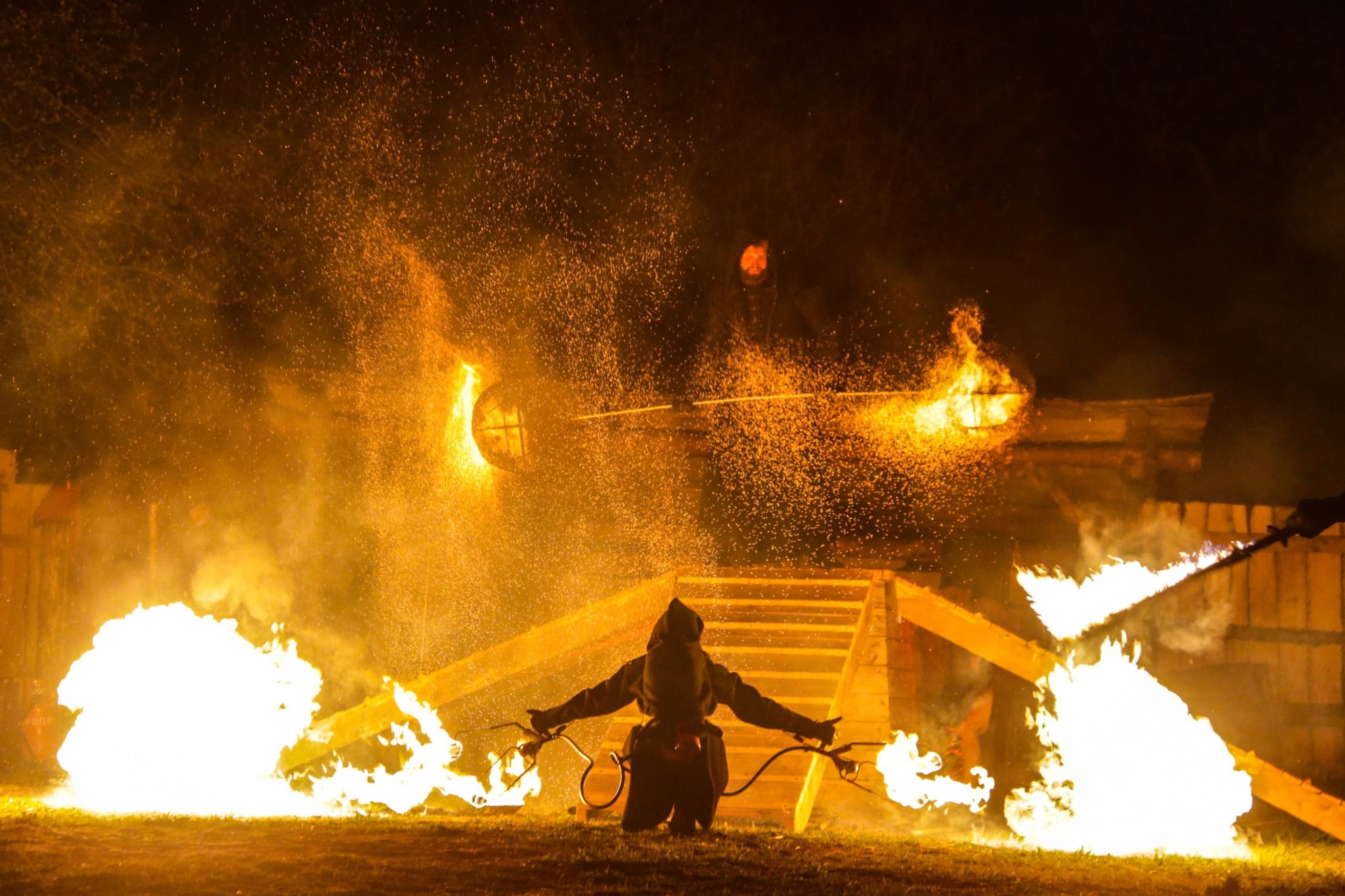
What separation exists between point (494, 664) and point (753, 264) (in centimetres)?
577

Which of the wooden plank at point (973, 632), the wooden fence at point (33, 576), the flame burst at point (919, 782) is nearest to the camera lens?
the flame burst at point (919, 782)

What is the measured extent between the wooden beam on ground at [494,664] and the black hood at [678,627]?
3632 millimetres

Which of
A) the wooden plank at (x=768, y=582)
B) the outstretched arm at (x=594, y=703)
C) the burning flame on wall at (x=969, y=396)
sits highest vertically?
the burning flame on wall at (x=969, y=396)

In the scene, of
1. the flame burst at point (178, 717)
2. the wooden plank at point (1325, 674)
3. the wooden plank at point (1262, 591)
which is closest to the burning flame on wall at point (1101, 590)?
the wooden plank at point (1262, 591)

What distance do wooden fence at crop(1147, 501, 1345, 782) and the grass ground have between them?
327 centimetres

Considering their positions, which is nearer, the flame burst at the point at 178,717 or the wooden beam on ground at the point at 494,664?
the flame burst at the point at 178,717

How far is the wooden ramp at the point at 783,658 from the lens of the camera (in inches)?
321

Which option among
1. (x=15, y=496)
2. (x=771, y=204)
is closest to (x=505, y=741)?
(x=15, y=496)

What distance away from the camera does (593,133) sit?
17.5m

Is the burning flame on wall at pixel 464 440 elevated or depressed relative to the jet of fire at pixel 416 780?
elevated

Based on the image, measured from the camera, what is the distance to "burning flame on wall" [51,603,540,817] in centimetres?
883

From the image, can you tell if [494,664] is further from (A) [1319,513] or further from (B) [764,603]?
(A) [1319,513]

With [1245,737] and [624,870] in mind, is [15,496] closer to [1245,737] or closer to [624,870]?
[624,870]

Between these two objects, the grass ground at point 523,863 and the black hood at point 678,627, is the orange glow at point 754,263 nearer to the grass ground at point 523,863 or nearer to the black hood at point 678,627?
the black hood at point 678,627
